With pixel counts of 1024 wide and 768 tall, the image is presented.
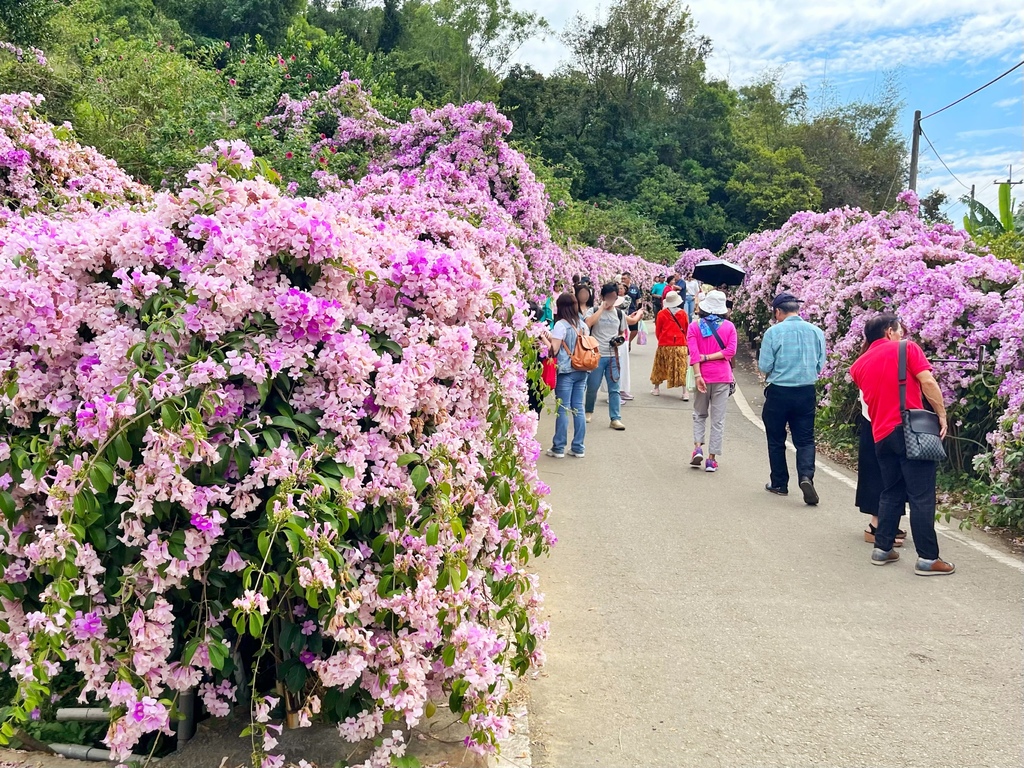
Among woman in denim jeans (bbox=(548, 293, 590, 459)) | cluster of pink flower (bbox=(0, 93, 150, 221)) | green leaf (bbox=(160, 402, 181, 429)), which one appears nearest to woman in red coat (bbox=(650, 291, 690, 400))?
woman in denim jeans (bbox=(548, 293, 590, 459))

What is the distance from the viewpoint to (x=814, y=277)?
15.4 meters

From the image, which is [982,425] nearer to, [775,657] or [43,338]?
[775,657]

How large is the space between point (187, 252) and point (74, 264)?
0.41 metres

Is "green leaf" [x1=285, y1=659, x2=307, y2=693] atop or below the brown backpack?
below

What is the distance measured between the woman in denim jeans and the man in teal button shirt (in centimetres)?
228

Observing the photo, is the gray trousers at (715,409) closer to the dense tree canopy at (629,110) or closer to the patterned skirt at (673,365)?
the patterned skirt at (673,365)

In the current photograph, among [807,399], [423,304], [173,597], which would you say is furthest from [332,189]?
[173,597]

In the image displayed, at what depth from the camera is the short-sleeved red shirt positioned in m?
5.85

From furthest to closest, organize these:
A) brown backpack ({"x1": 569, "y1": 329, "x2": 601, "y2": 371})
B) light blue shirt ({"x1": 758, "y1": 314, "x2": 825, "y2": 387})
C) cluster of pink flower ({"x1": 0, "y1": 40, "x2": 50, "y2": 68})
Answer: cluster of pink flower ({"x1": 0, "y1": 40, "x2": 50, "y2": 68}) < brown backpack ({"x1": 569, "y1": 329, "x2": 601, "y2": 371}) < light blue shirt ({"x1": 758, "y1": 314, "x2": 825, "y2": 387})

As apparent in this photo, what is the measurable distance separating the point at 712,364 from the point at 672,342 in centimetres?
444

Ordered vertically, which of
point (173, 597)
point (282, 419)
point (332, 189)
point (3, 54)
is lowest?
point (173, 597)

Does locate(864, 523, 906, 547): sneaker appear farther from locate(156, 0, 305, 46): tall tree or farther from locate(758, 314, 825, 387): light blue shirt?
locate(156, 0, 305, 46): tall tree

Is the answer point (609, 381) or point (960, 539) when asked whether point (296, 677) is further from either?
point (609, 381)

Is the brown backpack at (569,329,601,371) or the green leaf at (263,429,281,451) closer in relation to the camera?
the green leaf at (263,429,281,451)
